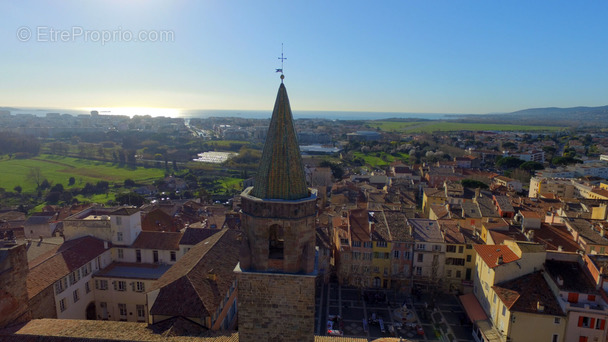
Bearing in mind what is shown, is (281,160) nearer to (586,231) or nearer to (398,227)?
(398,227)

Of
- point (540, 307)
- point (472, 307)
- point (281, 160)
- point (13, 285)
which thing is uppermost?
point (281, 160)

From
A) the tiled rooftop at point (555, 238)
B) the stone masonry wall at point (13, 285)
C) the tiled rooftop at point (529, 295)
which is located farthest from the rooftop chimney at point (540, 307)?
the stone masonry wall at point (13, 285)

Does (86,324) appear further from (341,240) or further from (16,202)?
Answer: (16,202)

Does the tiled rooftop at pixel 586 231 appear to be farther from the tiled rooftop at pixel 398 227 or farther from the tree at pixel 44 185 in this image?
the tree at pixel 44 185

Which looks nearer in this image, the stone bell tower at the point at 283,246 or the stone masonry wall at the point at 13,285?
the stone bell tower at the point at 283,246

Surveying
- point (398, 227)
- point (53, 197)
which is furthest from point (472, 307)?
point (53, 197)

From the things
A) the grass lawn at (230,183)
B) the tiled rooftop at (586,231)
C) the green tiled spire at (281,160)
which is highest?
the green tiled spire at (281,160)
